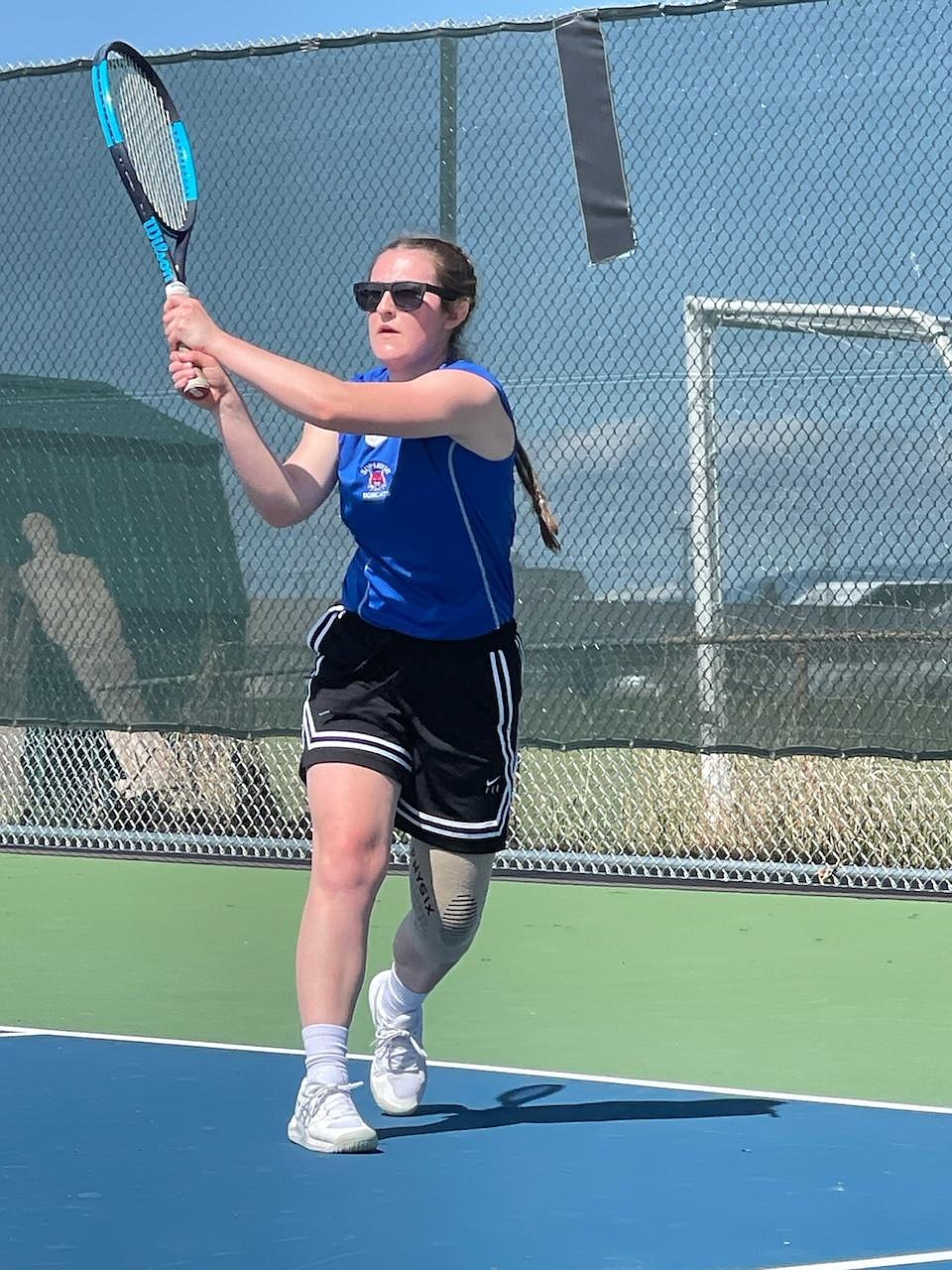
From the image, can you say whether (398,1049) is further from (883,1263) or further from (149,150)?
(149,150)

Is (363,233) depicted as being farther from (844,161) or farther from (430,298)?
(430,298)

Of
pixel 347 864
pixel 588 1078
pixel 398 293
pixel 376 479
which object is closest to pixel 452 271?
pixel 398 293

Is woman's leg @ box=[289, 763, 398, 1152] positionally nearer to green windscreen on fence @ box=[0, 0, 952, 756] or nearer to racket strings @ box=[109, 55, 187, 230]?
racket strings @ box=[109, 55, 187, 230]

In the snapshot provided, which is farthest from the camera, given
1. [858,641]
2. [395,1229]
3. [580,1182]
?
[858,641]

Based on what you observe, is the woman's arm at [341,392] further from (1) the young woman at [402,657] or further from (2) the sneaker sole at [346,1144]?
(2) the sneaker sole at [346,1144]

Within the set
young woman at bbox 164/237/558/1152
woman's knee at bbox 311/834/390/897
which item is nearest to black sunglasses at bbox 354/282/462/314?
young woman at bbox 164/237/558/1152

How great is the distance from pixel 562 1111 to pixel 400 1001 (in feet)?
1.21

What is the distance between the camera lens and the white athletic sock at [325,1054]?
3.75 meters

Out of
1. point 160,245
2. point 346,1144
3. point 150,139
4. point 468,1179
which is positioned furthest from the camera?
point 150,139

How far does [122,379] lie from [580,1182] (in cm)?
450

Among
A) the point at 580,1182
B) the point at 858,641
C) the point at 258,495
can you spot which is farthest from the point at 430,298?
the point at 858,641

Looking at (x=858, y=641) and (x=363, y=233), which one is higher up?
(x=363, y=233)

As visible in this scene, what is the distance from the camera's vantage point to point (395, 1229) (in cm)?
325

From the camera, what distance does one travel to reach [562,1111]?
4.11 m
